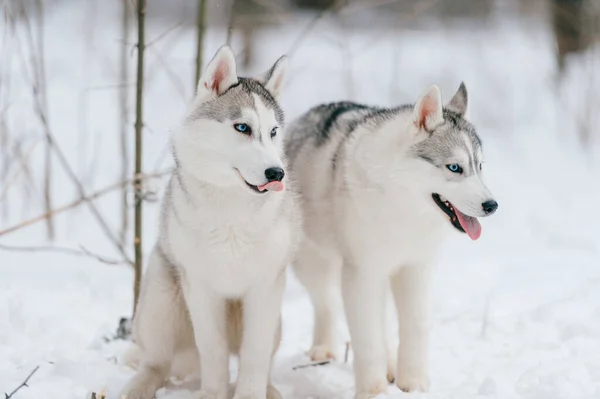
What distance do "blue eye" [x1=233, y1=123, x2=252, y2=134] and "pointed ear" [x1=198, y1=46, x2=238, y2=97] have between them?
26cm

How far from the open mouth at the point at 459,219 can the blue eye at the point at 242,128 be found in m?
1.00

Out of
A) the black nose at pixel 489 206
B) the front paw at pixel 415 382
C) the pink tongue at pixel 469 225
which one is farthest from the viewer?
the front paw at pixel 415 382

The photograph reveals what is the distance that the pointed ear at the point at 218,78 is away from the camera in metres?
3.69

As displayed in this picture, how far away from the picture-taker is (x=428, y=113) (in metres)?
3.99

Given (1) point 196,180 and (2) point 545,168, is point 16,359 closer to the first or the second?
(1) point 196,180

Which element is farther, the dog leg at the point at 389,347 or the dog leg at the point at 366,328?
the dog leg at the point at 389,347

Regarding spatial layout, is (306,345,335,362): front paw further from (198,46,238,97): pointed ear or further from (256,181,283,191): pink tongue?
(198,46,238,97): pointed ear

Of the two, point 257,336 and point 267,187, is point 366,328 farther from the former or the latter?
point 267,187

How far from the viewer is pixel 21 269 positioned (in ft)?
21.2

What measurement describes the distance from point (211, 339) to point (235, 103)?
46.3 inches

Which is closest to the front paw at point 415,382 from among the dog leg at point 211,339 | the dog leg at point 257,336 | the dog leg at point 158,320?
the dog leg at point 257,336

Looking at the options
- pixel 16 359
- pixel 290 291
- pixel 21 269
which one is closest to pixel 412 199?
pixel 16 359

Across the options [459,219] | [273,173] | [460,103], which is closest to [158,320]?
[273,173]

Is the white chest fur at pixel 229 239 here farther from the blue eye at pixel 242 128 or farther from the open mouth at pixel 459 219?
the open mouth at pixel 459 219
